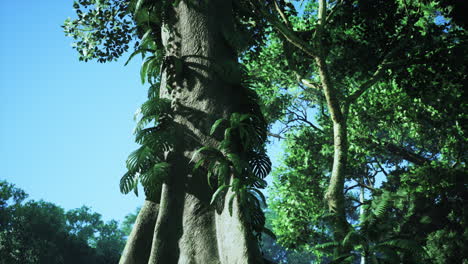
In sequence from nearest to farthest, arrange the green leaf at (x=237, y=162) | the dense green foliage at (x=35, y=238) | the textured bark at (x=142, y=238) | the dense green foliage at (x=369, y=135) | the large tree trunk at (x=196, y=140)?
the large tree trunk at (x=196, y=140), the green leaf at (x=237, y=162), the textured bark at (x=142, y=238), the dense green foliage at (x=369, y=135), the dense green foliage at (x=35, y=238)

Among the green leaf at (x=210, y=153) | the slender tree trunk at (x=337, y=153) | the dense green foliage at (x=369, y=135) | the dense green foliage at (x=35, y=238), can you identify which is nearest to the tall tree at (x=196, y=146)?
the green leaf at (x=210, y=153)

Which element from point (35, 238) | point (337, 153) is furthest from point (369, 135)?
point (35, 238)

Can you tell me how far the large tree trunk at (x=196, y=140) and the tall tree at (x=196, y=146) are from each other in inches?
0.5

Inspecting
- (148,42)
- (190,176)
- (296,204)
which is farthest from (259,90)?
(190,176)

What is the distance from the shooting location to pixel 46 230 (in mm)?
48156

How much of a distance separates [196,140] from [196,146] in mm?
84

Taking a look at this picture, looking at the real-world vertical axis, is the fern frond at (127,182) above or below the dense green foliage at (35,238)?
below

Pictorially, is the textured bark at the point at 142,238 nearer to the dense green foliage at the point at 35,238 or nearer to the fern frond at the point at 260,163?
the fern frond at the point at 260,163

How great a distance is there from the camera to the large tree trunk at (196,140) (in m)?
6.12

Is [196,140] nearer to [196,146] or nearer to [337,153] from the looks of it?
[196,146]

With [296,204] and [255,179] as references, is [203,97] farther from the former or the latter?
[296,204]

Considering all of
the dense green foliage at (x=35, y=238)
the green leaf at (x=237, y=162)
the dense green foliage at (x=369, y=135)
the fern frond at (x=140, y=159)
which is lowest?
the green leaf at (x=237, y=162)

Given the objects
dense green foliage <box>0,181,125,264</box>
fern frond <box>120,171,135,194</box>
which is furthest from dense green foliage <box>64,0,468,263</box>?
dense green foliage <box>0,181,125,264</box>

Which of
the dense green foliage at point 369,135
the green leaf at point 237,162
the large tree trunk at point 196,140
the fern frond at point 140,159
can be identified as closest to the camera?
the large tree trunk at point 196,140
